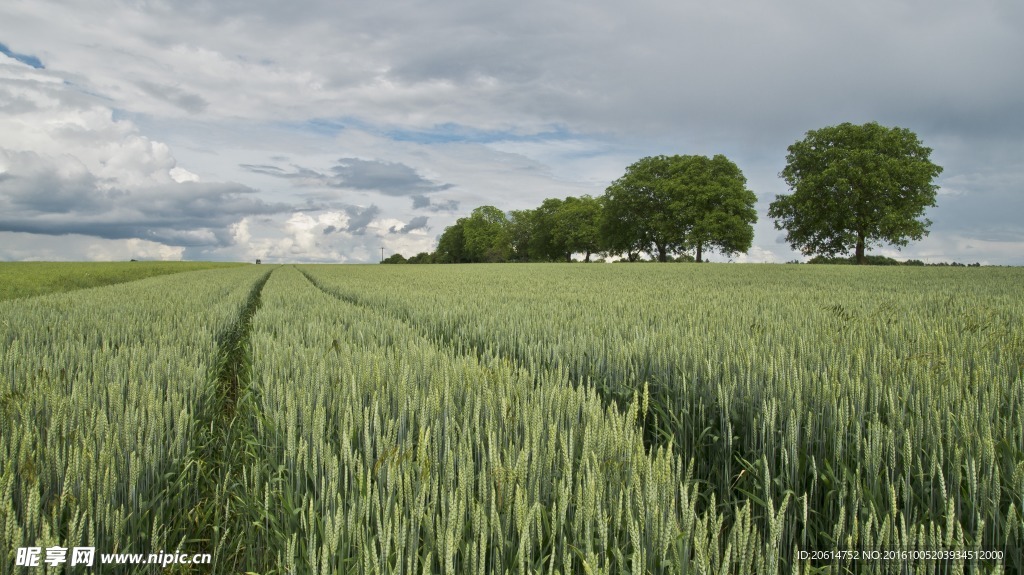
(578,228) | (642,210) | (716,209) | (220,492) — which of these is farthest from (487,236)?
(220,492)

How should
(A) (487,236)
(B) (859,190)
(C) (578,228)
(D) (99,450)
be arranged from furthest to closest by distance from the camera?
1. (A) (487,236)
2. (C) (578,228)
3. (B) (859,190)
4. (D) (99,450)

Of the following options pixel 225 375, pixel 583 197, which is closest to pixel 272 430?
pixel 225 375

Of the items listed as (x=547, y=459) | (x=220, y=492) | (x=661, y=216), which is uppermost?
(x=661, y=216)

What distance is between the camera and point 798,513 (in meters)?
2.24

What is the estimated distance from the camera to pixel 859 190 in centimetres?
3772

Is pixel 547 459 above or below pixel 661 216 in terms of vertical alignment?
below

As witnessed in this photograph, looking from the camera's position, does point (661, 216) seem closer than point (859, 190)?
No

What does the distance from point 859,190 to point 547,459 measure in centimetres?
4402

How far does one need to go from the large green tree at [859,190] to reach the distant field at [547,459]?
3875 cm

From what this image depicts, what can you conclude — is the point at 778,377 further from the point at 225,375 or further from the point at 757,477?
the point at 225,375

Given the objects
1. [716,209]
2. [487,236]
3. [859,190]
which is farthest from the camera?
[487,236]

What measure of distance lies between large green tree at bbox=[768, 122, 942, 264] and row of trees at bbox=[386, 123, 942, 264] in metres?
0.07

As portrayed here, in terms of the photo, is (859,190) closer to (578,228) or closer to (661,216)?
(661,216)

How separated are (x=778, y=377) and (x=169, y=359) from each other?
4.18 m
